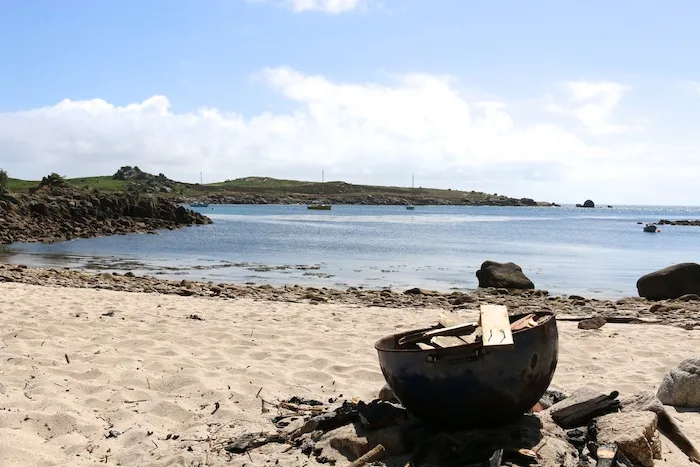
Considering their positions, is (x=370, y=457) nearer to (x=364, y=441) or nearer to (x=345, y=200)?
(x=364, y=441)

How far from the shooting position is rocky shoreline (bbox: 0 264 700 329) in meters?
14.1

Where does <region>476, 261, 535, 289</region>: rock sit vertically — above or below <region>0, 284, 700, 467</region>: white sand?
below

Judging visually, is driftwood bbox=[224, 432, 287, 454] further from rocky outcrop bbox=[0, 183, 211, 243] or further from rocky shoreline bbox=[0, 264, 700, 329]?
rocky outcrop bbox=[0, 183, 211, 243]

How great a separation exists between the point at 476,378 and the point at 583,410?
1194 mm

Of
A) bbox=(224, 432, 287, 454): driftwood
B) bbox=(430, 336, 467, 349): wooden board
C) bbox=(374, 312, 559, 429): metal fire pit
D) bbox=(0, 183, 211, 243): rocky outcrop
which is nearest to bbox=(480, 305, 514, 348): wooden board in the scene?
bbox=(374, 312, 559, 429): metal fire pit

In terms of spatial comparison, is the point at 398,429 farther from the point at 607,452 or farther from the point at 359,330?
the point at 359,330

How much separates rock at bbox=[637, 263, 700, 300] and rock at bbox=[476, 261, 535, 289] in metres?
3.39

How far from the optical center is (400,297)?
53.0 feet

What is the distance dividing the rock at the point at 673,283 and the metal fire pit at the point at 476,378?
1503 cm

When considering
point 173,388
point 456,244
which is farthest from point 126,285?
point 456,244

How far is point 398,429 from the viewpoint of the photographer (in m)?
4.41

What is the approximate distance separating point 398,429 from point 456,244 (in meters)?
38.3

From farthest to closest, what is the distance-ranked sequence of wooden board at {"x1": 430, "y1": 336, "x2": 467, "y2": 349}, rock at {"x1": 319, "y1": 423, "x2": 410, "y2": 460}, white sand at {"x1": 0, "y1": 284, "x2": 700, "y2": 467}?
white sand at {"x1": 0, "y1": 284, "x2": 700, "y2": 467} → wooden board at {"x1": 430, "y1": 336, "x2": 467, "y2": 349} → rock at {"x1": 319, "y1": 423, "x2": 410, "y2": 460}

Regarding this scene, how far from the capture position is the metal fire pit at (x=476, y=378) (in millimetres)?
4027
